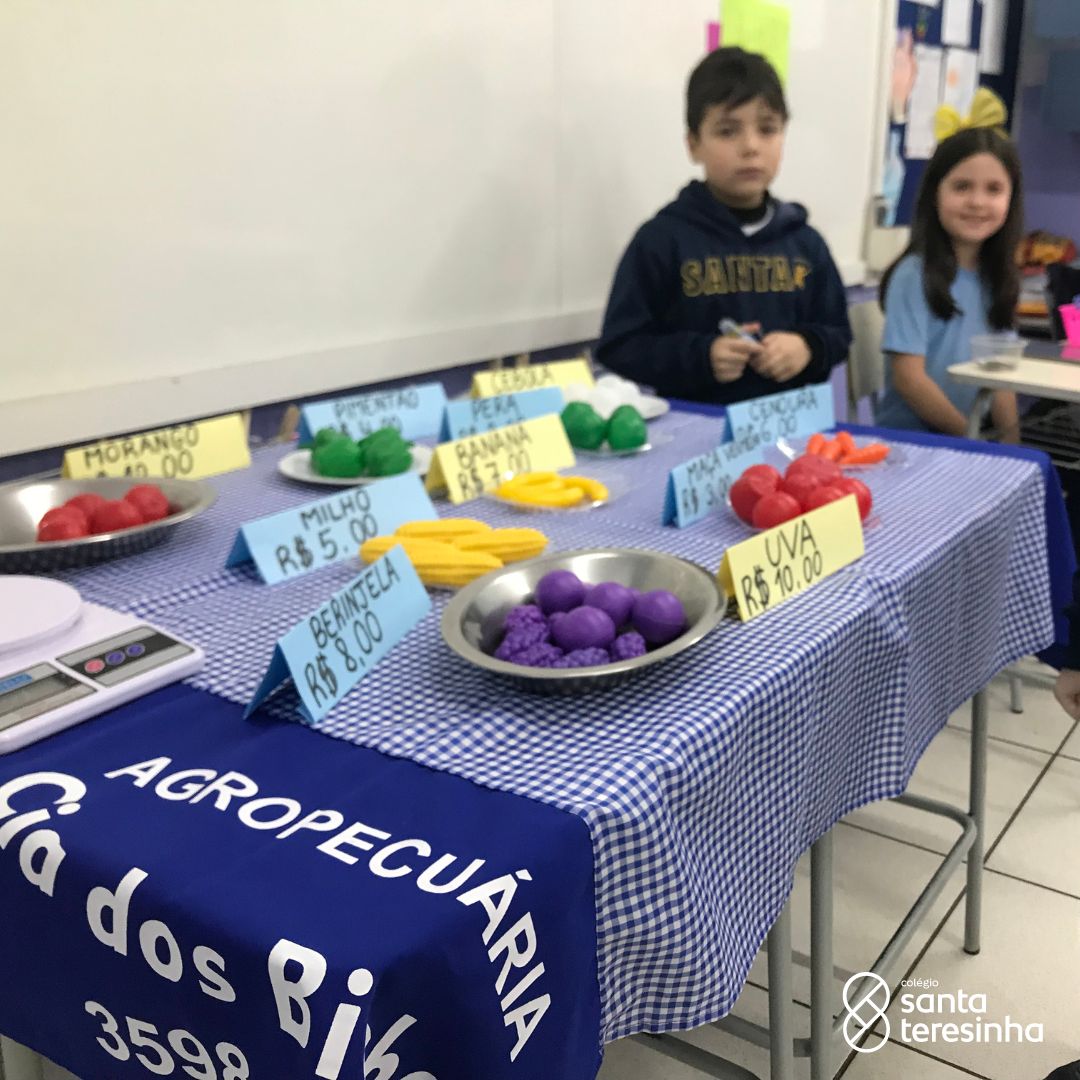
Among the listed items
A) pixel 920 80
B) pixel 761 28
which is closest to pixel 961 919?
pixel 761 28

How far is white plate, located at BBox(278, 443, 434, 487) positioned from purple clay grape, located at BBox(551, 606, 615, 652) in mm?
496

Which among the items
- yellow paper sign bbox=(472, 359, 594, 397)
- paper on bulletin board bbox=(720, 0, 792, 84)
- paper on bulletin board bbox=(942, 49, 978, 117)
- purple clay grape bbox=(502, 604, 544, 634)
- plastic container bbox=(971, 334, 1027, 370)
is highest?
paper on bulletin board bbox=(720, 0, 792, 84)

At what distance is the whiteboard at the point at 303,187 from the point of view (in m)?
1.55

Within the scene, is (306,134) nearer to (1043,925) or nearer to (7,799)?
(7,799)

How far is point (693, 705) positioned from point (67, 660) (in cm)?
49

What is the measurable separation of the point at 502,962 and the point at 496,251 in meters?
1.92

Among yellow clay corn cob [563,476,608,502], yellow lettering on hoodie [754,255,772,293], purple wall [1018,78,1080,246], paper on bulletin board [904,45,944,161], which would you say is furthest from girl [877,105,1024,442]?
purple wall [1018,78,1080,246]

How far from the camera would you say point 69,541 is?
3.45 ft

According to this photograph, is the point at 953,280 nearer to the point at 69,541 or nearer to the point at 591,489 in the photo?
the point at 591,489

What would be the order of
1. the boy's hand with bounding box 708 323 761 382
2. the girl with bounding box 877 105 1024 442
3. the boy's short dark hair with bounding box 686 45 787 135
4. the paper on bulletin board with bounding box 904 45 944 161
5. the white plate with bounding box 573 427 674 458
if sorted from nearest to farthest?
the white plate with bounding box 573 427 674 458 < the boy's hand with bounding box 708 323 761 382 < the boy's short dark hair with bounding box 686 45 787 135 < the girl with bounding box 877 105 1024 442 < the paper on bulletin board with bounding box 904 45 944 161

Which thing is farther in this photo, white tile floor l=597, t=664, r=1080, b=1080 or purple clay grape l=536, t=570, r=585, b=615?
white tile floor l=597, t=664, r=1080, b=1080

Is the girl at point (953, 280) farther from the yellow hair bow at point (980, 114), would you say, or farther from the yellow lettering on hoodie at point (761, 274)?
the yellow hair bow at point (980, 114)

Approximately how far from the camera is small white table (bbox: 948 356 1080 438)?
207 centimetres

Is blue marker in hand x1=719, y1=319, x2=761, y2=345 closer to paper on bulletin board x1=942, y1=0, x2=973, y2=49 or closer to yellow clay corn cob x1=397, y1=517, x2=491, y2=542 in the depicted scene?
yellow clay corn cob x1=397, y1=517, x2=491, y2=542
